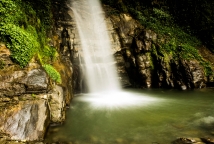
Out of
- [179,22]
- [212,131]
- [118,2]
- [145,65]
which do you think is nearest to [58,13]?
[118,2]

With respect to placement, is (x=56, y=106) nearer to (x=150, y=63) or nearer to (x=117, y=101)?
(x=117, y=101)

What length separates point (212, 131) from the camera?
5758mm

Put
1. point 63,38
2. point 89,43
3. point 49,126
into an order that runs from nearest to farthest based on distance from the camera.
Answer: point 49,126, point 63,38, point 89,43

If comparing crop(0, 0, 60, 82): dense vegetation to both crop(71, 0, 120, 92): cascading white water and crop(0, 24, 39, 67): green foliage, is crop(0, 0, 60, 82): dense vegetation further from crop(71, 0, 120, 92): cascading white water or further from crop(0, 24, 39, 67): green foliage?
crop(71, 0, 120, 92): cascading white water

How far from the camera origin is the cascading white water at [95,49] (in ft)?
40.8

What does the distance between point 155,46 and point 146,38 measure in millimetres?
869

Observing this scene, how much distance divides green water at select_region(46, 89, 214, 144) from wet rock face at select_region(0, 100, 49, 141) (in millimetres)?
419

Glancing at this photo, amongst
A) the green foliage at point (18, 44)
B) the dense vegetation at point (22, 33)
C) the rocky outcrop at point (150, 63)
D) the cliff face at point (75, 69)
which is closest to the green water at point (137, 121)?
the cliff face at point (75, 69)

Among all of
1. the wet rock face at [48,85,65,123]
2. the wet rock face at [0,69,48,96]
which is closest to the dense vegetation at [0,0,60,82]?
the wet rock face at [0,69,48,96]

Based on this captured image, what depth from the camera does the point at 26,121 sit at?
218 inches

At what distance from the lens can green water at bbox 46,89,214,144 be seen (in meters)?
5.62

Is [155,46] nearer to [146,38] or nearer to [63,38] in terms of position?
[146,38]

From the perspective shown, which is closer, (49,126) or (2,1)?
(49,126)

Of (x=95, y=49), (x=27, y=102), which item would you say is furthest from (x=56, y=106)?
(x=95, y=49)
